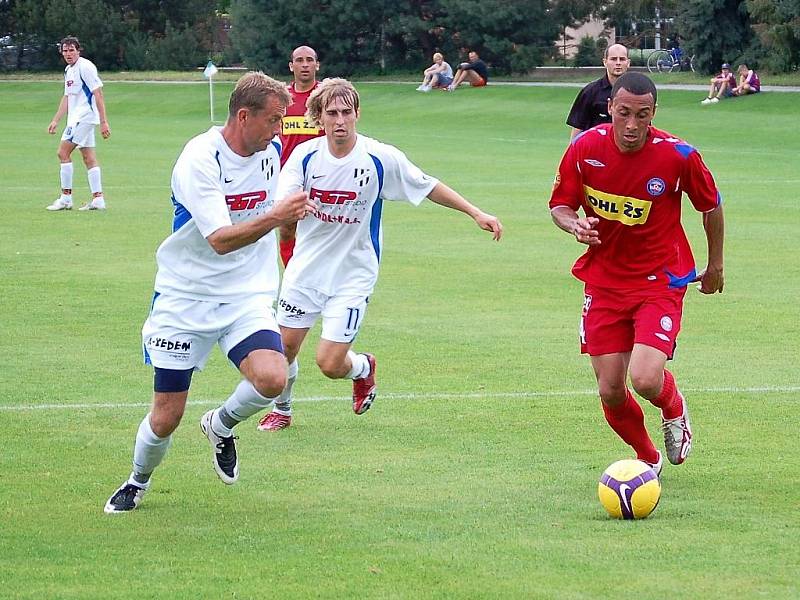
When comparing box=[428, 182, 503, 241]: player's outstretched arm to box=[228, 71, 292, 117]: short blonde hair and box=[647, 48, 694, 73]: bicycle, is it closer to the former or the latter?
box=[228, 71, 292, 117]: short blonde hair

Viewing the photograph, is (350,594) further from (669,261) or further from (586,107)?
(586,107)

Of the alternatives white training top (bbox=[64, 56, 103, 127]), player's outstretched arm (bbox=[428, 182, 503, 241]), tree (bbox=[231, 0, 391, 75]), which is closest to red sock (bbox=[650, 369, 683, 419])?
player's outstretched arm (bbox=[428, 182, 503, 241])

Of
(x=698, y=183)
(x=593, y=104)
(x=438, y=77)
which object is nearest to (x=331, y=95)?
(x=698, y=183)

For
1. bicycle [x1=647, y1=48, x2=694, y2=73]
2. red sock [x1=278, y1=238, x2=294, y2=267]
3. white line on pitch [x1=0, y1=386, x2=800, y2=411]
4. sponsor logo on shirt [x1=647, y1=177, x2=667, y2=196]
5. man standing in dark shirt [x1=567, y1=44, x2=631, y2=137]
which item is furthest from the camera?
bicycle [x1=647, y1=48, x2=694, y2=73]

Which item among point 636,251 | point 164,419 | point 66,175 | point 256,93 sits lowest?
point 66,175

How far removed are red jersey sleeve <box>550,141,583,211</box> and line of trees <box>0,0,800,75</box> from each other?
42565 mm

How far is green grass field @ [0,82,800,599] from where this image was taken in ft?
18.8

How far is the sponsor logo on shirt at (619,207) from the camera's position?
7113mm

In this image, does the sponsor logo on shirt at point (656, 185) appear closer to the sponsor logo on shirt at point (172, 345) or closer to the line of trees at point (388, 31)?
the sponsor logo on shirt at point (172, 345)

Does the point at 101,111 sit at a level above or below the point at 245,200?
below

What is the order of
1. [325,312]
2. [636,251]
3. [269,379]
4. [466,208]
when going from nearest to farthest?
[269,379] < [636,251] < [466,208] < [325,312]

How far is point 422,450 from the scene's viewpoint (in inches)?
317

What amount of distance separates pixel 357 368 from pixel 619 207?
232cm

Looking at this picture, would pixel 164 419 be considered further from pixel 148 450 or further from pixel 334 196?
pixel 334 196
